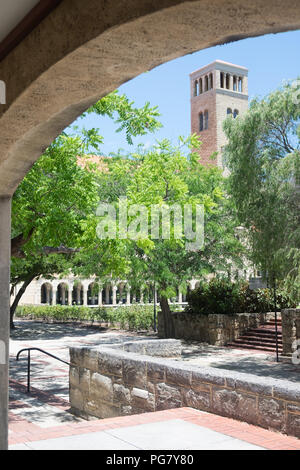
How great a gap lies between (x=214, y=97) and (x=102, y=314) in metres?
47.8

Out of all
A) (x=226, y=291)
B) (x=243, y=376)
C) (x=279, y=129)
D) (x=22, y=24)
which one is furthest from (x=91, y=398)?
(x=226, y=291)

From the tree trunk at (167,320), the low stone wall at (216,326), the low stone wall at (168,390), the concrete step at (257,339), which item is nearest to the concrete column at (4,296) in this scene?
the low stone wall at (168,390)

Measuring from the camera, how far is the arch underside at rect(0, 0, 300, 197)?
2.25 m

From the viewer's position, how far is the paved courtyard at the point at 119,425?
514cm

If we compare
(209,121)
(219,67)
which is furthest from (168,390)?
(219,67)

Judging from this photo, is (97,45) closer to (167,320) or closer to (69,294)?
(167,320)

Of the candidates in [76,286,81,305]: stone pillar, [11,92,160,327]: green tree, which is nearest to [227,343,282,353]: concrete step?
[11,92,160,327]: green tree

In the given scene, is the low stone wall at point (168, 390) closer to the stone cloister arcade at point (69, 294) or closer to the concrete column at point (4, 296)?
the concrete column at point (4, 296)

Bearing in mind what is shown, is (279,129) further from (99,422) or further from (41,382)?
(99,422)

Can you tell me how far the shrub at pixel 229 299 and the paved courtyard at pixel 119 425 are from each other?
5.16 m

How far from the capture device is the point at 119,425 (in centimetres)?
600

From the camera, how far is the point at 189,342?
74.0 feet

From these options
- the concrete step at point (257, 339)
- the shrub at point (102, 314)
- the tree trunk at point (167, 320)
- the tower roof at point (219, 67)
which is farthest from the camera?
the tower roof at point (219, 67)
